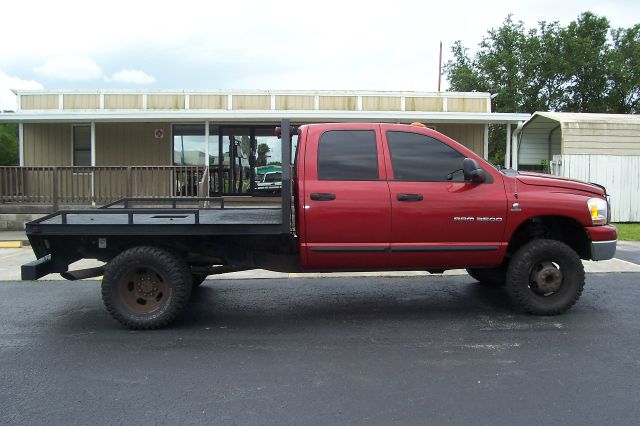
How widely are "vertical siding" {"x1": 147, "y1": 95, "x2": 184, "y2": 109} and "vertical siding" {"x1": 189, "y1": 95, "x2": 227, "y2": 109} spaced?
0.33 m

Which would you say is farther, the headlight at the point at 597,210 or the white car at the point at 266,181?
the white car at the point at 266,181

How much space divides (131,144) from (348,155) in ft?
40.0

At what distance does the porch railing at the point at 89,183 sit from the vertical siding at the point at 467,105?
772 cm

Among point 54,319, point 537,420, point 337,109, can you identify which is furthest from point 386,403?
point 337,109

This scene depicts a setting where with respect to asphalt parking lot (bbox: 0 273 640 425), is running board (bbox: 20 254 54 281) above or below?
above

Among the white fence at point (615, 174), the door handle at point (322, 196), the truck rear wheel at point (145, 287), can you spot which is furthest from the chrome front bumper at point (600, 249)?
the white fence at point (615, 174)

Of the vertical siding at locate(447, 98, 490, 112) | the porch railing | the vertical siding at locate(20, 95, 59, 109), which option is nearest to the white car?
the porch railing

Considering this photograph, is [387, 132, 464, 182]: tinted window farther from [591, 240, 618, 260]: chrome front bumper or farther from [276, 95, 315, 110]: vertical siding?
[276, 95, 315, 110]: vertical siding

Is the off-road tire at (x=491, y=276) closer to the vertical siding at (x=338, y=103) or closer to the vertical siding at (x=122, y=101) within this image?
the vertical siding at (x=338, y=103)

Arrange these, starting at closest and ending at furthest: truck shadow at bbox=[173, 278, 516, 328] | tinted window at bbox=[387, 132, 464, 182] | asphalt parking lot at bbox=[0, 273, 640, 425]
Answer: asphalt parking lot at bbox=[0, 273, 640, 425], tinted window at bbox=[387, 132, 464, 182], truck shadow at bbox=[173, 278, 516, 328]

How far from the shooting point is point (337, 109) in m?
16.0

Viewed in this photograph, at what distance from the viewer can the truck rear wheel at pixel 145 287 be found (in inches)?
210

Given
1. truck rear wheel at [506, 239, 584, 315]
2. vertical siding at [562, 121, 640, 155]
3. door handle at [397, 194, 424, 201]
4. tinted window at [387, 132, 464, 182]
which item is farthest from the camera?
vertical siding at [562, 121, 640, 155]

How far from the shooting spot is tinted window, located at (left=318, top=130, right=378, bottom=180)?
546 cm
